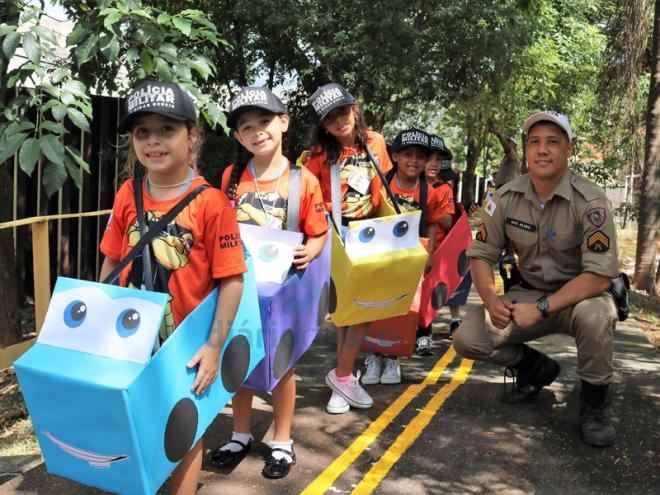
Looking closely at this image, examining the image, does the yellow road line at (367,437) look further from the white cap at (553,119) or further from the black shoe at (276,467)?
the white cap at (553,119)

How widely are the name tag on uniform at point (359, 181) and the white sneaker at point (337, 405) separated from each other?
4.18ft

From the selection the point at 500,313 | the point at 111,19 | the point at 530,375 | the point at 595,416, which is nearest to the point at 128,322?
the point at 111,19

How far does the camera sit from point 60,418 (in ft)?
8.61

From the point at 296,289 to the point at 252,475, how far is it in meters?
0.97

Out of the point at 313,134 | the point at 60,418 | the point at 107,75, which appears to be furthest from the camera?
the point at 107,75

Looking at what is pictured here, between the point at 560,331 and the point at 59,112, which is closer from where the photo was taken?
the point at 59,112

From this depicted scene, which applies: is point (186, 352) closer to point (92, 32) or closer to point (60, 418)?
point (60, 418)

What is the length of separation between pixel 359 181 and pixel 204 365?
7.18ft

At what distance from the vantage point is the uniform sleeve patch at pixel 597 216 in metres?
4.12

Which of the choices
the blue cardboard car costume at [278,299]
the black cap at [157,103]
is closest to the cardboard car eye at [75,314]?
the black cap at [157,103]

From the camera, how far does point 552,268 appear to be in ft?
14.4

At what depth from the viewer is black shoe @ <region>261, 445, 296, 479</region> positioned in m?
3.76

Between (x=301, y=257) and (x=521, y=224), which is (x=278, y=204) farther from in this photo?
(x=521, y=224)

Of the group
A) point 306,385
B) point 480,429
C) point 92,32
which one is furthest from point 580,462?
point 92,32
